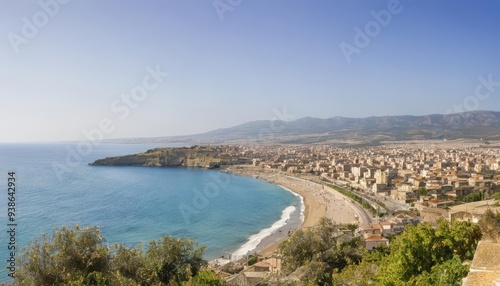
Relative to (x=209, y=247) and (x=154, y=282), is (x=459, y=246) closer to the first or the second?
(x=154, y=282)

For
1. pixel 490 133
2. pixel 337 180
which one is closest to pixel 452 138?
pixel 490 133

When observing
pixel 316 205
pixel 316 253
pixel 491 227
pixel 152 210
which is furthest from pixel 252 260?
pixel 316 205

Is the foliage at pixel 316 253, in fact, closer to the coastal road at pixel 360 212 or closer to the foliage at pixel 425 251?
the foliage at pixel 425 251

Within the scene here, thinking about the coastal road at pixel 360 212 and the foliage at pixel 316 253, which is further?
the coastal road at pixel 360 212

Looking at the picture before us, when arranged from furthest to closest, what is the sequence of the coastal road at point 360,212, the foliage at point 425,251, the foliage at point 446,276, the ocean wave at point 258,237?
the coastal road at point 360,212
the ocean wave at point 258,237
the foliage at point 425,251
the foliage at point 446,276

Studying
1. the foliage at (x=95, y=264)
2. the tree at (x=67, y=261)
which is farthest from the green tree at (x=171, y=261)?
the tree at (x=67, y=261)

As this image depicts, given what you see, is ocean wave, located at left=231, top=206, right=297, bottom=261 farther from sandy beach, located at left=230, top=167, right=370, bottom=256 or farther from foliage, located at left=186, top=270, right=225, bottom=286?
foliage, located at left=186, top=270, right=225, bottom=286

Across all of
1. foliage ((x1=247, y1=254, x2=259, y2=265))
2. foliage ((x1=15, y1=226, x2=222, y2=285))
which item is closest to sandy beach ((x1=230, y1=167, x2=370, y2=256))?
foliage ((x1=247, y1=254, x2=259, y2=265))
